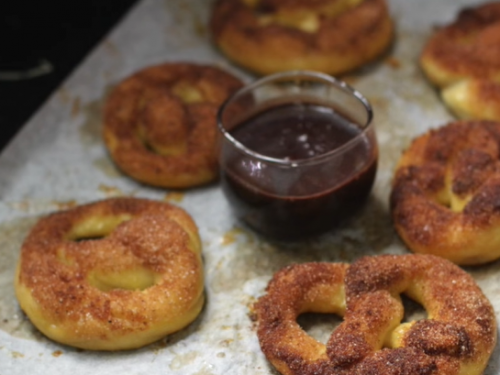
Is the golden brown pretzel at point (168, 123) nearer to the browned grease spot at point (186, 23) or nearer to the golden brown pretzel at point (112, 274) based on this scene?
the golden brown pretzel at point (112, 274)

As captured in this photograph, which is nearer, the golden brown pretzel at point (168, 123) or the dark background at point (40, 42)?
the golden brown pretzel at point (168, 123)

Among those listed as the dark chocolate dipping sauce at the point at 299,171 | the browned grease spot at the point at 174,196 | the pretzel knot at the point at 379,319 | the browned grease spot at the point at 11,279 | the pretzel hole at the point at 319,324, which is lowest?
the browned grease spot at the point at 174,196

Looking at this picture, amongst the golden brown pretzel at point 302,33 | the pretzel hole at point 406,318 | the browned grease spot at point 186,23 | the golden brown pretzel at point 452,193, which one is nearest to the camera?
the pretzel hole at point 406,318

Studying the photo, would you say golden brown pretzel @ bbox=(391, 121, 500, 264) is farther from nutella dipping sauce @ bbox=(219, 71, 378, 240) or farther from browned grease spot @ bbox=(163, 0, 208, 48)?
browned grease spot @ bbox=(163, 0, 208, 48)

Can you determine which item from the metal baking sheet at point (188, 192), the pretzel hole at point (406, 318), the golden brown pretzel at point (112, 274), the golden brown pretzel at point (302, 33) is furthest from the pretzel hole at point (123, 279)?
the golden brown pretzel at point (302, 33)

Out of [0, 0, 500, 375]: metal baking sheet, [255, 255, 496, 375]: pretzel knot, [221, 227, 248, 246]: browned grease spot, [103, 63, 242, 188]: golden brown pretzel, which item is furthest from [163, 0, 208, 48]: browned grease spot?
[255, 255, 496, 375]: pretzel knot
